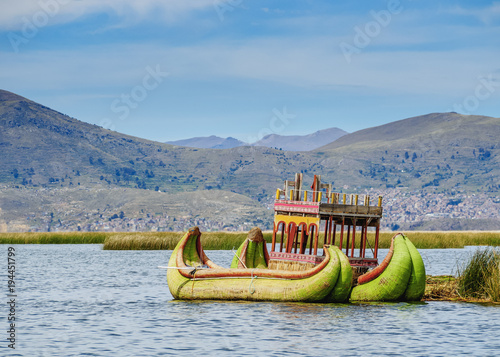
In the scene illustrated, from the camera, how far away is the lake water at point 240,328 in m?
22.1

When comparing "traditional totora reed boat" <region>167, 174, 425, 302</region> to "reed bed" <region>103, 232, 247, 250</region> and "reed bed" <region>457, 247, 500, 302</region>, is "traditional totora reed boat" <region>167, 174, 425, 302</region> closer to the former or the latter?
"reed bed" <region>457, 247, 500, 302</region>

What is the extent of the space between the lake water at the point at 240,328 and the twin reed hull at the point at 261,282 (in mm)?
414

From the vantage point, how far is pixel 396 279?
29.2 meters

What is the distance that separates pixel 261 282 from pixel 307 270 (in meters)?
2.06

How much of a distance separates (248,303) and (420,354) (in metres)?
10.2

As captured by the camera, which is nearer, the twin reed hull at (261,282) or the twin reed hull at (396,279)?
the twin reed hull at (261,282)

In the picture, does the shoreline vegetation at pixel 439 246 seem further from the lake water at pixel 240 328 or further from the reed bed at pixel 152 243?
the lake water at pixel 240 328

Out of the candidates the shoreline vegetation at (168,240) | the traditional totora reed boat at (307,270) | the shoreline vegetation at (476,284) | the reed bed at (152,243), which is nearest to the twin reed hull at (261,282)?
the traditional totora reed boat at (307,270)

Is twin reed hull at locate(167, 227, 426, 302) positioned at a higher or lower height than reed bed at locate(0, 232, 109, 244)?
higher

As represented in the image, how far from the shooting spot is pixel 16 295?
35.6m

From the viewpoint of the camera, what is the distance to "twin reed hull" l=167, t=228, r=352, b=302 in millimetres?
28609

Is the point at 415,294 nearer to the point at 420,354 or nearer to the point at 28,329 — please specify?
the point at 420,354

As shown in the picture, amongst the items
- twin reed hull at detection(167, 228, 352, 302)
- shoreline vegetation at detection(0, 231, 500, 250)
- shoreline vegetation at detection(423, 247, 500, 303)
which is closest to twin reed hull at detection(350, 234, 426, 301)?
twin reed hull at detection(167, 228, 352, 302)

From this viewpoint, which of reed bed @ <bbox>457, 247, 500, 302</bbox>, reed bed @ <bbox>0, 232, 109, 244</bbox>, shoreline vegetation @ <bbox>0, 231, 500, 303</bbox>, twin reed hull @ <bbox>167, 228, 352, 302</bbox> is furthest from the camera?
reed bed @ <bbox>0, 232, 109, 244</bbox>
